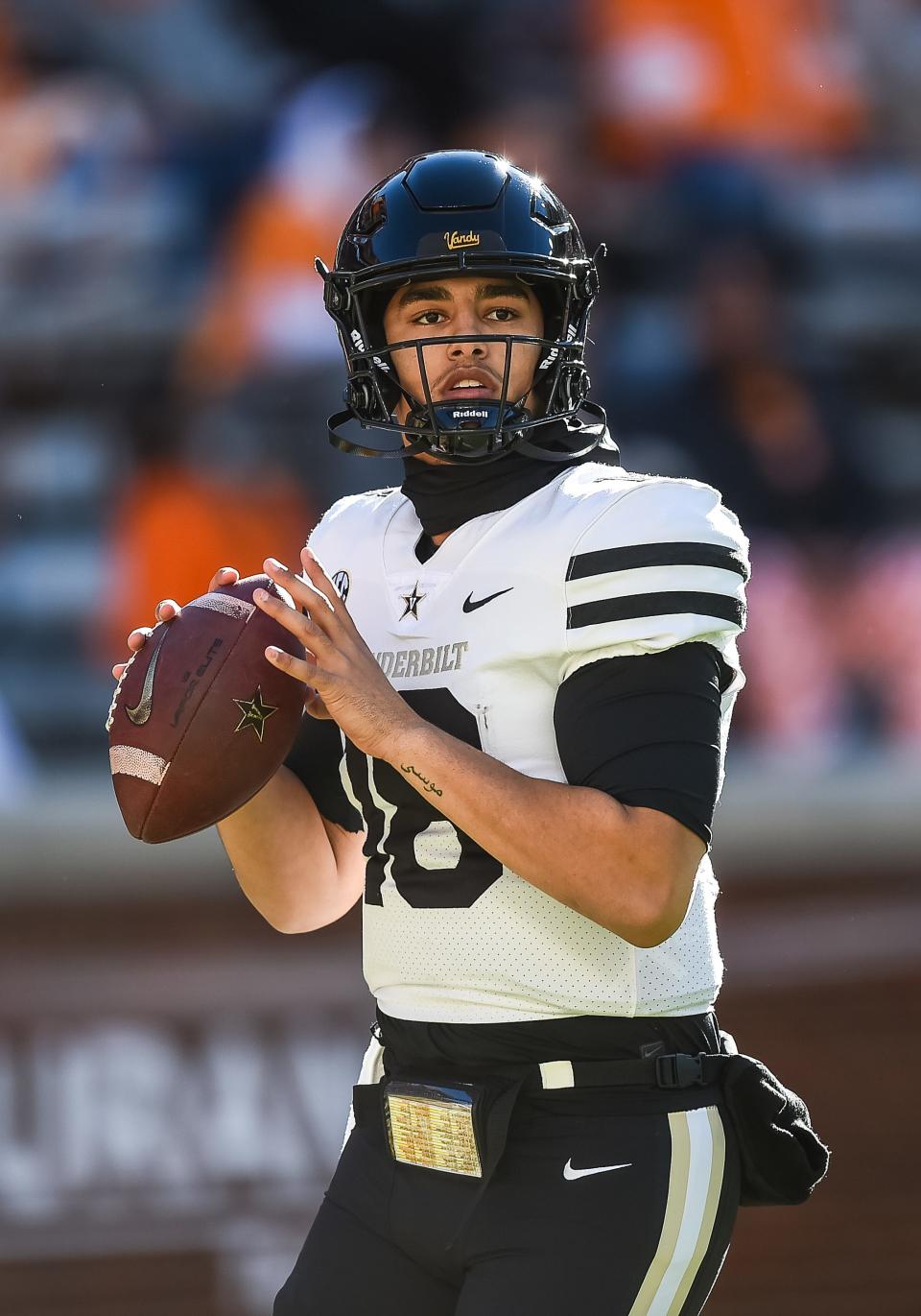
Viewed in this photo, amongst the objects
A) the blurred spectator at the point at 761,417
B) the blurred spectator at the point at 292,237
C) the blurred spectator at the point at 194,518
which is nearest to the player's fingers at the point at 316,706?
the blurred spectator at the point at 194,518

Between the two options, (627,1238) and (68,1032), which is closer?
(627,1238)

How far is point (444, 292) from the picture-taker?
1.98m

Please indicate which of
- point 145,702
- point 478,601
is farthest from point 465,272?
point 145,702

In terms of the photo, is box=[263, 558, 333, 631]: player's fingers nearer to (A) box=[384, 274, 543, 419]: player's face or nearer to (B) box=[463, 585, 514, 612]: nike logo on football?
(B) box=[463, 585, 514, 612]: nike logo on football

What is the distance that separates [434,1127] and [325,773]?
52 cm

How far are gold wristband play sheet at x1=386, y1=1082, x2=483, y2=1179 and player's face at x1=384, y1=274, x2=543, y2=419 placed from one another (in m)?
0.75

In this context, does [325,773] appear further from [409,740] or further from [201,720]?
[409,740]

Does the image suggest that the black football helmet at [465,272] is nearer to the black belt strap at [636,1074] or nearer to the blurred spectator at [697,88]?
the black belt strap at [636,1074]

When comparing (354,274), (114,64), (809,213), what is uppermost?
(114,64)

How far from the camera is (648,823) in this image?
1661 millimetres

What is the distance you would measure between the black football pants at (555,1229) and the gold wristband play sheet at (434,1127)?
0.06ft

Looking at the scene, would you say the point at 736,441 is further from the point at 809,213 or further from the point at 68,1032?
the point at 68,1032

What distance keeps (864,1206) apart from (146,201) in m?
3.28

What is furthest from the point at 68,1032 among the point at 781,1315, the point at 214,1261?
the point at 781,1315
